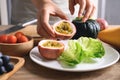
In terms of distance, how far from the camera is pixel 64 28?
40.0 inches

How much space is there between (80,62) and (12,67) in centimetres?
20

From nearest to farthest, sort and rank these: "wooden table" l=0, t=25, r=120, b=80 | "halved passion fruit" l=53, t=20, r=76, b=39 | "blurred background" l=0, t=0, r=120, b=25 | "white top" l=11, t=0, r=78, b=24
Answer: "wooden table" l=0, t=25, r=120, b=80 → "halved passion fruit" l=53, t=20, r=76, b=39 → "white top" l=11, t=0, r=78, b=24 → "blurred background" l=0, t=0, r=120, b=25

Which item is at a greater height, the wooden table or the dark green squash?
the dark green squash

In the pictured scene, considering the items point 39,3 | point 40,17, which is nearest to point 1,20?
point 39,3

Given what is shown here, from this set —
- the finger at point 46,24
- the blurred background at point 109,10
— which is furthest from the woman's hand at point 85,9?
the blurred background at point 109,10

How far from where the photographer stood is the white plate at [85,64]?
29.5 inches

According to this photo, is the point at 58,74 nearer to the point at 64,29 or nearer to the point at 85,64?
the point at 85,64

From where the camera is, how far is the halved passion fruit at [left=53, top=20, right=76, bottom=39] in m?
0.97

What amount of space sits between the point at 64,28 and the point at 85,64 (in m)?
0.26

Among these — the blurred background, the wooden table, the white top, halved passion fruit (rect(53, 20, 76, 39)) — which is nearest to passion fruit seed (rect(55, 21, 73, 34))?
halved passion fruit (rect(53, 20, 76, 39))

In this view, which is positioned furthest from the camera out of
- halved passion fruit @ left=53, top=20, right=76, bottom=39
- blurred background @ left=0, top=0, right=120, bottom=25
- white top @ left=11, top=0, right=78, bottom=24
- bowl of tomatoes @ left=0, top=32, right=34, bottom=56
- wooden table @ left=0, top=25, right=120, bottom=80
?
blurred background @ left=0, top=0, right=120, bottom=25

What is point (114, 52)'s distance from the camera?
0.88 m

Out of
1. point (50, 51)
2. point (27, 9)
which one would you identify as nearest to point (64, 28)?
point (50, 51)

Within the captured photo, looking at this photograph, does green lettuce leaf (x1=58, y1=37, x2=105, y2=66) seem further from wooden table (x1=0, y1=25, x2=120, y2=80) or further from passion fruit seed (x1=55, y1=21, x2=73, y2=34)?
passion fruit seed (x1=55, y1=21, x2=73, y2=34)
